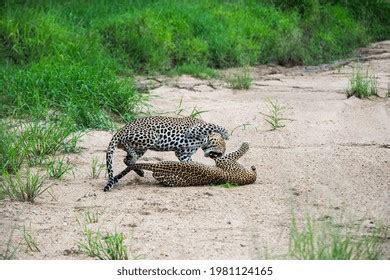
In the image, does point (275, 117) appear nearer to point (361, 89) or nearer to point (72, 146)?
point (361, 89)

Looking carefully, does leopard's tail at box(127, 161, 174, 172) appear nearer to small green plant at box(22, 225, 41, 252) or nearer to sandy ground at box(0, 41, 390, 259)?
sandy ground at box(0, 41, 390, 259)

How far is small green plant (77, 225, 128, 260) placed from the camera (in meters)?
5.96

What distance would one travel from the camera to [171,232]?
22.0ft

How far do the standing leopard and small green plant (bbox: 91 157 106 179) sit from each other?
13.7 inches

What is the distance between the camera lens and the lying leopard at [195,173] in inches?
307

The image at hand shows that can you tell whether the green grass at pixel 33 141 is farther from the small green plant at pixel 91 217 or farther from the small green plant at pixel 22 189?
the small green plant at pixel 91 217

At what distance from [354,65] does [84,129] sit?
20.2 ft

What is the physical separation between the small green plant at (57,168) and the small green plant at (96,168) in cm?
20

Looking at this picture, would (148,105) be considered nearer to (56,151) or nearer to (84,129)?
(84,129)

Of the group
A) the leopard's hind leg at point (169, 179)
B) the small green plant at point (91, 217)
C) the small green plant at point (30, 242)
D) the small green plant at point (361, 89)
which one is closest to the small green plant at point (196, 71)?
the small green plant at point (361, 89)

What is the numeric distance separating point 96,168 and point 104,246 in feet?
7.86

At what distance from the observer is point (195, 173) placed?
784 centimetres

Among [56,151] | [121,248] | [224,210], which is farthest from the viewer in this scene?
[56,151]
